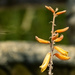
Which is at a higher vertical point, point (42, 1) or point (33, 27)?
point (42, 1)

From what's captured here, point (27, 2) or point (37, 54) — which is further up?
point (27, 2)

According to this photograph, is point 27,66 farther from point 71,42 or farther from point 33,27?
point 33,27

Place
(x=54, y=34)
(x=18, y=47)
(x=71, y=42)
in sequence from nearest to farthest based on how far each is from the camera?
(x=54, y=34) → (x=18, y=47) → (x=71, y=42)

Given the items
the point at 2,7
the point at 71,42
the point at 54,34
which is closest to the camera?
the point at 54,34

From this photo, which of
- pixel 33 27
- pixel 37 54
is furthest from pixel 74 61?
pixel 33 27

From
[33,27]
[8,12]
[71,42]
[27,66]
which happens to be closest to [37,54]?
[27,66]

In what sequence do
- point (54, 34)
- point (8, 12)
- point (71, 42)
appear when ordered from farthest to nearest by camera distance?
point (8, 12)
point (71, 42)
point (54, 34)

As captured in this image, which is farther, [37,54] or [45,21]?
[45,21]

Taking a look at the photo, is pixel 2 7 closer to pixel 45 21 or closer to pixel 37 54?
pixel 45 21

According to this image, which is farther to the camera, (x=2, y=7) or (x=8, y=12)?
(x=8, y=12)
